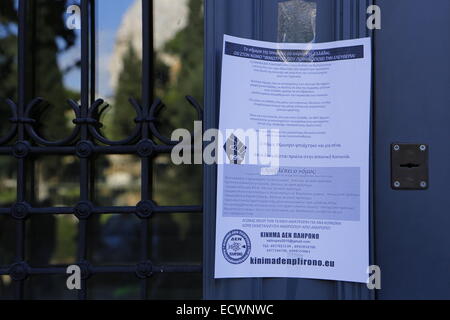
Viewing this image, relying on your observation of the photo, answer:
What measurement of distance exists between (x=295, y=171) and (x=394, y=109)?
37 cm

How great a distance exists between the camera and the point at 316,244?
1530 millimetres

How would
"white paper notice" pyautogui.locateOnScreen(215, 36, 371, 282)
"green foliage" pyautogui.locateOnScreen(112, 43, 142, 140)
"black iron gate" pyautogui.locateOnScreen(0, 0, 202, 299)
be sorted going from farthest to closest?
"green foliage" pyautogui.locateOnScreen(112, 43, 142, 140), "black iron gate" pyautogui.locateOnScreen(0, 0, 202, 299), "white paper notice" pyautogui.locateOnScreen(215, 36, 371, 282)

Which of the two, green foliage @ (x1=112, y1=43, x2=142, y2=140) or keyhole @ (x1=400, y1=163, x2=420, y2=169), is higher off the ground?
green foliage @ (x1=112, y1=43, x2=142, y2=140)

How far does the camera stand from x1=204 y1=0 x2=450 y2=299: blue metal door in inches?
61.3

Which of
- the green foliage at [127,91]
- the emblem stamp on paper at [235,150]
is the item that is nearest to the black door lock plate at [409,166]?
the emblem stamp on paper at [235,150]

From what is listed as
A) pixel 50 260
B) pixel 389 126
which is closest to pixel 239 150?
pixel 389 126

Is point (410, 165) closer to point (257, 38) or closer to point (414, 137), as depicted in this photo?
point (414, 137)

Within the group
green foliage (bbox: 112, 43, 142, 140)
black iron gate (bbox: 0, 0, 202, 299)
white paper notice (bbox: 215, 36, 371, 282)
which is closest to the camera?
white paper notice (bbox: 215, 36, 371, 282)

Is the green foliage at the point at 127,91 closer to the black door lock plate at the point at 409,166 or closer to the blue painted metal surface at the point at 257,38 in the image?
the blue painted metal surface at the point at 257,38

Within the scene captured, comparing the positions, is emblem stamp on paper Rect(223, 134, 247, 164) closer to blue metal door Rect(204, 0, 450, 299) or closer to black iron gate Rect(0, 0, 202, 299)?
blue metal door Rect(204, 0, 450, 299)

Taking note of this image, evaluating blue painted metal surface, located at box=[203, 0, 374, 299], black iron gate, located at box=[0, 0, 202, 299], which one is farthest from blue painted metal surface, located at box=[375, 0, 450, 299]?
black iron gate, located at box=[0, 0, 202, 299]

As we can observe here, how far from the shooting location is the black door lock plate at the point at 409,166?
1569 mm
